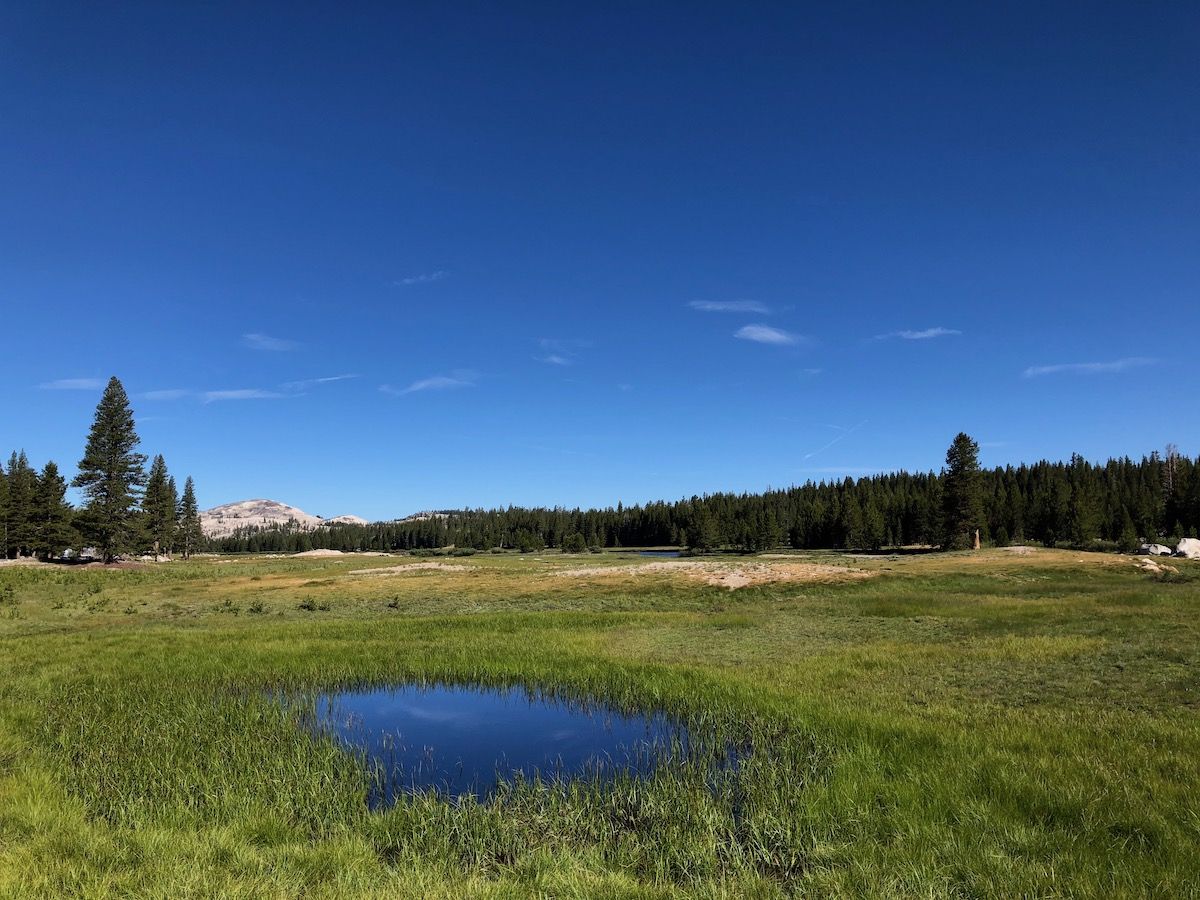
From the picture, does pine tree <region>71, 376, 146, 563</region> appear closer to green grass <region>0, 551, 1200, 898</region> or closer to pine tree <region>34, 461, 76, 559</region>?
pine tree <region>34, 461, 76, 559</region>

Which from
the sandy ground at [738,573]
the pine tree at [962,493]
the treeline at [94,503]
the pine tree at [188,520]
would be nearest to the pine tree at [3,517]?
the treeline at [94,503]

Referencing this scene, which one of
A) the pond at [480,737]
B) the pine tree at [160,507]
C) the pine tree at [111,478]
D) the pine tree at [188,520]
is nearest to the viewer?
the pond at [480,737]

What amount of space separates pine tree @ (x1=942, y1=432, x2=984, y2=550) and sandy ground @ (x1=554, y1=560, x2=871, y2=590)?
4321 cm

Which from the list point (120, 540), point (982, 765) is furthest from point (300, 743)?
point (120, 540)

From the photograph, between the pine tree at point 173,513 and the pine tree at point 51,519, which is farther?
the pine tree at point 173,513

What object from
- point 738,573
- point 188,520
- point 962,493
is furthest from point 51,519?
point 962,493

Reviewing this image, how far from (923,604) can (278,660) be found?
106 ft

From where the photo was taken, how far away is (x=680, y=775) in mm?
10820

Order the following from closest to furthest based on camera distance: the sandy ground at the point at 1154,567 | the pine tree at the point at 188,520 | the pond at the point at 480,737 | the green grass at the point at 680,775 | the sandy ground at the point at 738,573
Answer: the green grass at the point at 680,775 → the pond at the point at 480,737 → the sandy ground at the point at 738,573 → the sandy ground at the point at 1154,567 → the pine tree at the point at 188,520

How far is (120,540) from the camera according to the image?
80312mm

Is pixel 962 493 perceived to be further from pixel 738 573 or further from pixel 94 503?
pixel 94 503

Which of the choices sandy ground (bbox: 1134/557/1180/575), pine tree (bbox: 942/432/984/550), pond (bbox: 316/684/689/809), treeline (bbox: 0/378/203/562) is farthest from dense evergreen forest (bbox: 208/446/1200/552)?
treeline (bbox: 0/378/203/562)

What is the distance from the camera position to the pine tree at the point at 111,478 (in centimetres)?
7994

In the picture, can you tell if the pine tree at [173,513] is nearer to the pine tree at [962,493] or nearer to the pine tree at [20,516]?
the pine tree at [20,516]
